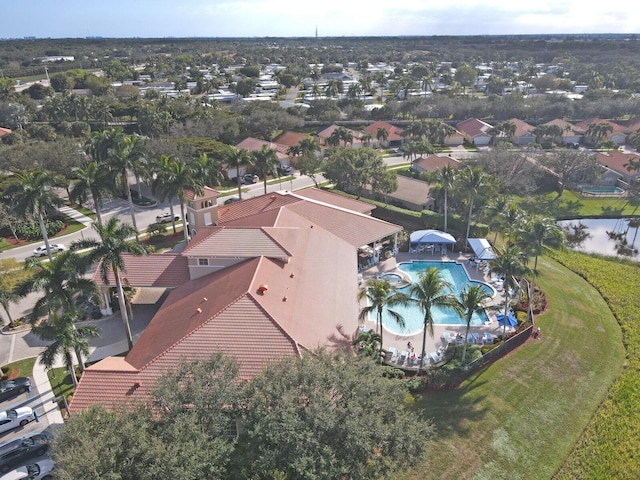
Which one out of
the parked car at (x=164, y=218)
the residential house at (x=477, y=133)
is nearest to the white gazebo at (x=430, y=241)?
the parked car at (x=164, y=218)

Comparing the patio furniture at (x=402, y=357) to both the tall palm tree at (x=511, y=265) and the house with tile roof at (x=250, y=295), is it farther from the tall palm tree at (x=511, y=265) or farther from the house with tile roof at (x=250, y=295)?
the tall palm tree at (x=511, y=265)

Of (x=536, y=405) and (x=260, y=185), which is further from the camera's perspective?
(x=260, y=185)

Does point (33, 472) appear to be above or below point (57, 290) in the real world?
below

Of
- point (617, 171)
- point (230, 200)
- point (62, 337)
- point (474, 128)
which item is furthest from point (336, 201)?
point (474, 128)

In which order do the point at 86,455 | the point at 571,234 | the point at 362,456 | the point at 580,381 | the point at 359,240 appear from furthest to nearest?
1. the point at 571,234
2. the point at 359,240
3. the point at 580,381
4. the point at 362,456
5. the point at 86,455

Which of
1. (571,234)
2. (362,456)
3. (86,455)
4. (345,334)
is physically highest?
(86,455)

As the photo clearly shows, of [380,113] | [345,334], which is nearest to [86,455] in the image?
[345,334]

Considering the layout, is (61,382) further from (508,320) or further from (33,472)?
(508,320)

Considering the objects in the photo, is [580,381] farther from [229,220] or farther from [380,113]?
[380,113]
